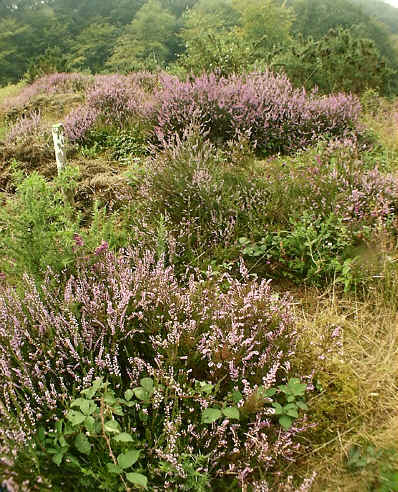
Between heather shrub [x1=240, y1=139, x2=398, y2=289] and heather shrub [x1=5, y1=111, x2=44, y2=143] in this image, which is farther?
heather shrub [x1=5, y1=111, x2=44, y2=143]

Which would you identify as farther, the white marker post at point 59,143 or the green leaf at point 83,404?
the white marker post at point 59,143

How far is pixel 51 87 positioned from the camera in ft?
30.8

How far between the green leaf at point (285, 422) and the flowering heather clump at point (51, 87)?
28.1 feet

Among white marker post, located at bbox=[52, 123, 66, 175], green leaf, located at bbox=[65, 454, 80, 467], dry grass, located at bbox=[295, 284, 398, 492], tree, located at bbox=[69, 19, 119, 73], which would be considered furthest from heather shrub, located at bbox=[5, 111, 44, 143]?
tree, located at bbox=[69, 19, 119, 73]

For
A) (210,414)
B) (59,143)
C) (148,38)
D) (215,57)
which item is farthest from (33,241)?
(148,38)

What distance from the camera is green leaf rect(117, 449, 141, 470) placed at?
126cm

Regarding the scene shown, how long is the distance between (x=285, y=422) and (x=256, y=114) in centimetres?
404

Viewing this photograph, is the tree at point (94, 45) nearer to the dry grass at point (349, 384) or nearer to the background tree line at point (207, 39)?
the background tree line at point (207, 39)

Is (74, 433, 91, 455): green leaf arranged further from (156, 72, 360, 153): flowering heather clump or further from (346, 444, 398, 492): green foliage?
(156, 72, 360, 153): flowering heather clump

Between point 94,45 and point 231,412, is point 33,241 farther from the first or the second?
point 94,45

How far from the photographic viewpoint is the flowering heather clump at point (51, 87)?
8562mm

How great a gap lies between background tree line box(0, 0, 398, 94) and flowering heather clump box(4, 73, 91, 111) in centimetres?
214

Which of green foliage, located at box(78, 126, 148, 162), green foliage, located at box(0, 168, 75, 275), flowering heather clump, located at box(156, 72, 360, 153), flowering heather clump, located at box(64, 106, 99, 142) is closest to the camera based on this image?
A: green foliage, located at box(0, 168, 75, 275)

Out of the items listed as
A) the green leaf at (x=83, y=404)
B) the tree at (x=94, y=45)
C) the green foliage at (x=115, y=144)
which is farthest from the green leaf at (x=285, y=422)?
the tree at (x=94, y=45)
